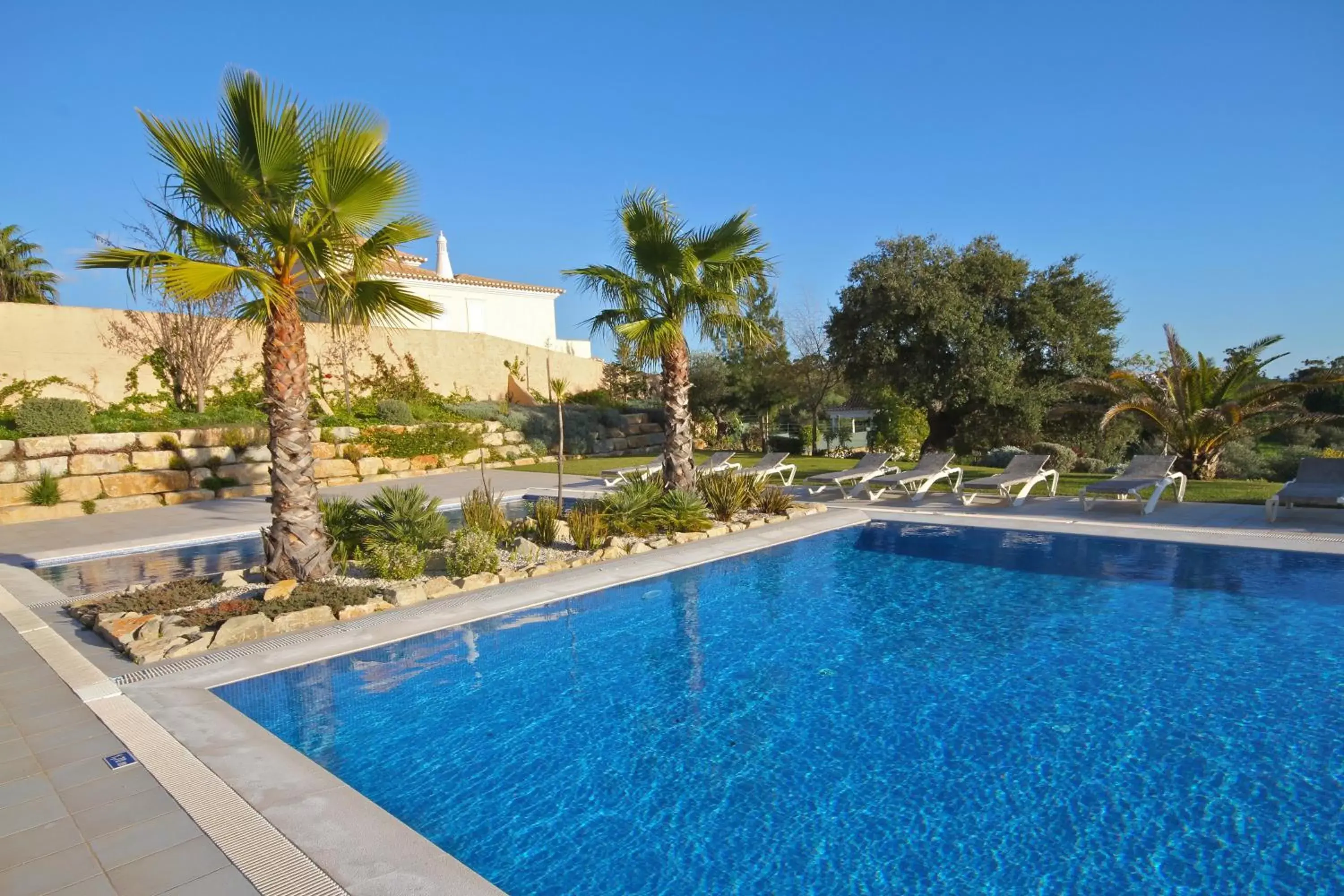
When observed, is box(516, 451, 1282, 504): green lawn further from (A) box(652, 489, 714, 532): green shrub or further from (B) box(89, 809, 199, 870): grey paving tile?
(B) box(89, 809, 199, 870): grey paving tile

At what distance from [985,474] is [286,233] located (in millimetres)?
13040

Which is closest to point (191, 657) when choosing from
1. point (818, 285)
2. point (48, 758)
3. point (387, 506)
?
point (48, 758)

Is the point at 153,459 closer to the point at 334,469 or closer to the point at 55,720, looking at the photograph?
the point at 334,469

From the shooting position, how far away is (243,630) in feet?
20.5

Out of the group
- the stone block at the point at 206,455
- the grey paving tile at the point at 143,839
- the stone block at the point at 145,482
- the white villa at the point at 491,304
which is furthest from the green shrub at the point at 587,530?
the white villa at the point at 491,304

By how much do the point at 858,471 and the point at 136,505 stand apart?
1431 cm

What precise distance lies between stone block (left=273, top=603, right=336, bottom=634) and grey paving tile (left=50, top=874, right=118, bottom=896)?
11.7 ft

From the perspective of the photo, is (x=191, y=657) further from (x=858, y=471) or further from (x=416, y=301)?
(x=858, y=471)

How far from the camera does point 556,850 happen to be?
11.7ft

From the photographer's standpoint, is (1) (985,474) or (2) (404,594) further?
(1) (985,474)

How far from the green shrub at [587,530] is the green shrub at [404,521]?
1583 millimetres

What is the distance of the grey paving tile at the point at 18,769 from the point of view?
3.95m

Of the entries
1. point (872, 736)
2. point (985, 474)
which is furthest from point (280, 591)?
point (985, 474)

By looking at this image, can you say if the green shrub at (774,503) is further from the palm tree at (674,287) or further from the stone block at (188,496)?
the stone block at (188,496)
